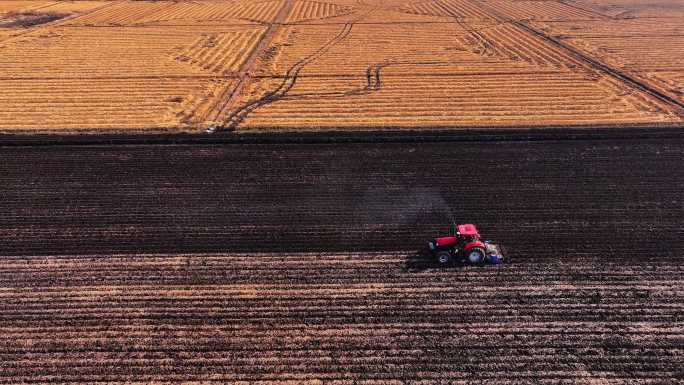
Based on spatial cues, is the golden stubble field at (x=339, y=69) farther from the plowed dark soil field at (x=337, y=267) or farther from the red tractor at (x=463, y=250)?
the red tractor at (x=463, y=250)

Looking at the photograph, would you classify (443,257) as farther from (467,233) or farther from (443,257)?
(467,233)

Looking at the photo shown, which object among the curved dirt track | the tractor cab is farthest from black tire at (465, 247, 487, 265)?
the curved dirt track

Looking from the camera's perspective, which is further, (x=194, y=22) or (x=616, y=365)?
(x=194, y=22)

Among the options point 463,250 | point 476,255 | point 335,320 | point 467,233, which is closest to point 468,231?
point 467,233

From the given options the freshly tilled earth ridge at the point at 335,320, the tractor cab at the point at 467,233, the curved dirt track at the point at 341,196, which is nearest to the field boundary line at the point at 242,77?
the curved dirt track at the point at 341,196

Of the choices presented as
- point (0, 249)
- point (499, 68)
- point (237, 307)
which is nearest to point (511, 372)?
point (237, 307)

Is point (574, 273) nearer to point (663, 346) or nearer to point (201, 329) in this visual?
point (663, 346)

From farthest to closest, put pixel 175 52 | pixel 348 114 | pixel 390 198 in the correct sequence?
pixel 175 52 → pixel 348 114 → pixel 390 198
